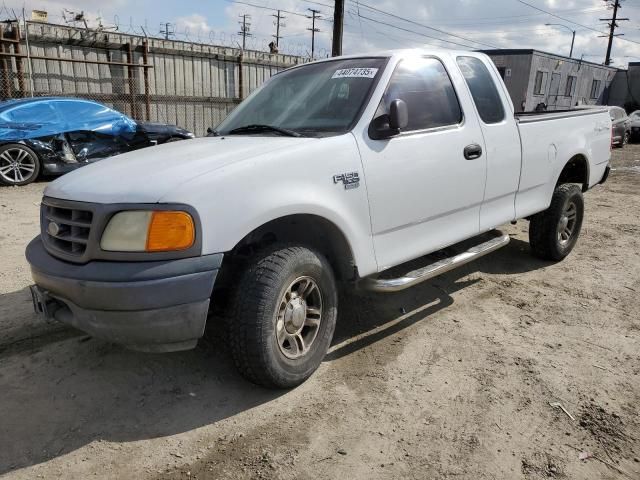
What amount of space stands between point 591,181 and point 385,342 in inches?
138

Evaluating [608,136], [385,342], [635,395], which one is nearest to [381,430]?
[385,342]

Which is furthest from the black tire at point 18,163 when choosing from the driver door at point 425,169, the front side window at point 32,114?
the driver door at point 425,169

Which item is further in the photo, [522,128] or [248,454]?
[522,128]

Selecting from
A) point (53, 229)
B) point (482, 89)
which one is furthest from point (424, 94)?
point (53, 229)

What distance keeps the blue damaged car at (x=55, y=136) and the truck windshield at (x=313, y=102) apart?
5.30m

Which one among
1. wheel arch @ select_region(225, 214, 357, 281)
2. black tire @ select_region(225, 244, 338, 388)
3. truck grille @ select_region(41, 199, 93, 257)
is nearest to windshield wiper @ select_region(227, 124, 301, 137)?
wheel arch @ select_region(225, 214, 357, 281)

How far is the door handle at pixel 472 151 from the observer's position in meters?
3.96

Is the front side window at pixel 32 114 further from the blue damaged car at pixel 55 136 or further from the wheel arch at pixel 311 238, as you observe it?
the wheel arch at pixel 311 238

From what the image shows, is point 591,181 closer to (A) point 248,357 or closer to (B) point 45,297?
(A) point 248,357

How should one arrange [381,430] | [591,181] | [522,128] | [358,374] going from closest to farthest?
[381,430]
[358,374]
[522,128]
[591,181]

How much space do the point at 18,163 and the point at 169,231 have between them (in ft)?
26.1

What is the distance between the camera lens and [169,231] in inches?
99.4

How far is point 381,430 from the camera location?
2818mm

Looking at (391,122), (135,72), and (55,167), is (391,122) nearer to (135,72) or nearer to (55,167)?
(55,167)
